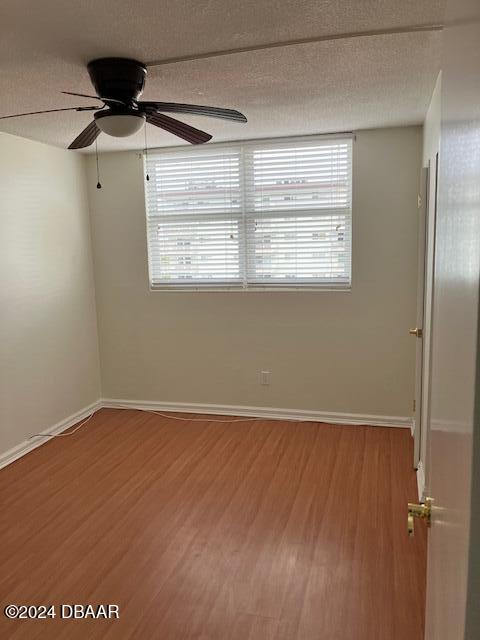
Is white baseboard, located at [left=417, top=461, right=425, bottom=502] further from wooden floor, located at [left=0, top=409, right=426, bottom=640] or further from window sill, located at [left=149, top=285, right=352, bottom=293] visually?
window sill, located at [left=149, top=285, right=352, bottom=293]

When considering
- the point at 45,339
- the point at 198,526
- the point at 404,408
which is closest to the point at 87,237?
the point at 45,339

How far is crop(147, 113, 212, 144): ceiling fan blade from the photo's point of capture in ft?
7.78

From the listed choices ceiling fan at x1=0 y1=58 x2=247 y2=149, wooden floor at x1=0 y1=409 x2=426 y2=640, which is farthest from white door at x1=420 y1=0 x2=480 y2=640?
ceiling fan at x1=0 y1=58 x2=247 y2=149

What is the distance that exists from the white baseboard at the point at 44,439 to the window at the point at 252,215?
1.35 metres

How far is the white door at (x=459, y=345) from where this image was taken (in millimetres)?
575

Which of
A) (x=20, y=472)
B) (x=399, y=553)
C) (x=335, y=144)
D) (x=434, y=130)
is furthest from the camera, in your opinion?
(x=335, y=144)

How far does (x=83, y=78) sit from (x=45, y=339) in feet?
7.27

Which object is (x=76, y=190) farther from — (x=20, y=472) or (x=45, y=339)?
(x=20, y=472)

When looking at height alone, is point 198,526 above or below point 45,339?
below

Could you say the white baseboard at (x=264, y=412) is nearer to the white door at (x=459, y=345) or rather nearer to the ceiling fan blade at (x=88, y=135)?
the ceiling fan blade at (x=88, y=135)

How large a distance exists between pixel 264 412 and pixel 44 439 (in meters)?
1.87

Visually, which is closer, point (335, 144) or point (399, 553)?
point (399, 553)

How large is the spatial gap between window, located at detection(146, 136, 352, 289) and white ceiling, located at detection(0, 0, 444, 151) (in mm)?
692

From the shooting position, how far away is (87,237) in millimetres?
4578
